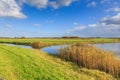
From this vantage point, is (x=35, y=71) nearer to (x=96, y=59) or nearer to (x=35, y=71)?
(x=35, y=71)

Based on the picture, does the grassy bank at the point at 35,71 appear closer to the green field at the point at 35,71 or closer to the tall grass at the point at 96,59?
the green field at the point at 35,71

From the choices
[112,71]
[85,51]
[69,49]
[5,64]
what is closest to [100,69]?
[112,71]

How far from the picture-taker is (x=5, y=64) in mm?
16422

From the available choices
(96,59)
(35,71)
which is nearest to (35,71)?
(35,71)

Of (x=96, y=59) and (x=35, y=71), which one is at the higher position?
(x=96, y=59)

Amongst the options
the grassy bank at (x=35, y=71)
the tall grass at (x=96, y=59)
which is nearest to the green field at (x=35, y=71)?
the grassy bank at (x=35, y=71)

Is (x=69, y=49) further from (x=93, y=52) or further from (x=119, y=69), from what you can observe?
(x=119, y=69)

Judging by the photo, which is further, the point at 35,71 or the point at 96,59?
the point at 96,59

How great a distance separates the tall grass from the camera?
63.2 feet

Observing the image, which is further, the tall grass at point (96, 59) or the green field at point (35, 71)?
the tall grass at point (96, 59)

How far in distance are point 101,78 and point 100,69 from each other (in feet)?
9.93

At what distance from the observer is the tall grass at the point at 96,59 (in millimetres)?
19266

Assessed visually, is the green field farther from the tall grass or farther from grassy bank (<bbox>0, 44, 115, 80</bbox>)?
the tall grass

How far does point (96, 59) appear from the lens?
66.0 ft
